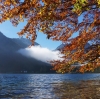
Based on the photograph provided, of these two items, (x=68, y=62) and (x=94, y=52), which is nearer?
(x=68, y=62)

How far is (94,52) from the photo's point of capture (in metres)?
19.3

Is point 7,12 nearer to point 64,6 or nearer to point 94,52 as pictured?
point 64,6

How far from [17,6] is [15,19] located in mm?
1080

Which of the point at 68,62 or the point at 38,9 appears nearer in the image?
the point at 38,9

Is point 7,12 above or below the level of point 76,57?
above

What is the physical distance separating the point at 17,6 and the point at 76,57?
378 inches

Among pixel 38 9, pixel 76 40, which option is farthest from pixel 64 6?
pixel 76 40

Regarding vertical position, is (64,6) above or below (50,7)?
above

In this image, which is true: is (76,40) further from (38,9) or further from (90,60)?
(38,9)

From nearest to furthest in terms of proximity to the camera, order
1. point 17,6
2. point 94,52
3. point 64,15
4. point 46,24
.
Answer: point 17,6 → point 46,24 → point 64,15 → point 94,52

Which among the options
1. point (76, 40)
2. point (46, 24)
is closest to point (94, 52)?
point (76, 40)

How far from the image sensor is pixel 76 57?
1758 centimetres

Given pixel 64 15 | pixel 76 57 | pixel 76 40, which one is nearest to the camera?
pixel 64 15

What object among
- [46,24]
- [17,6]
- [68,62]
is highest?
[17,6]
